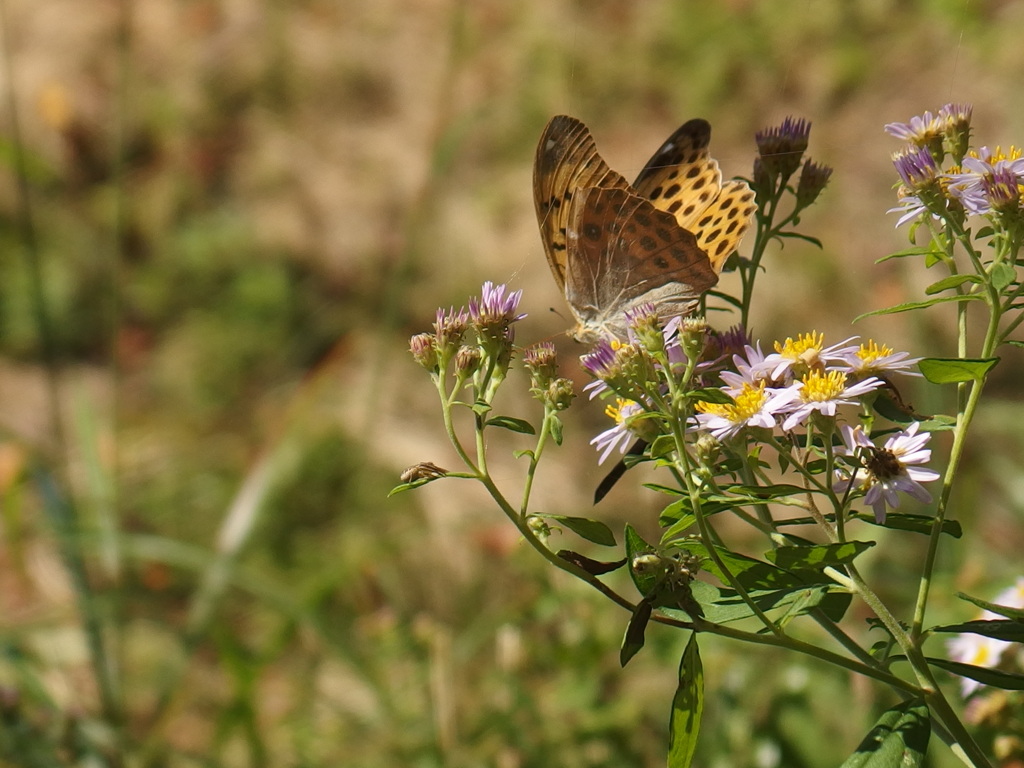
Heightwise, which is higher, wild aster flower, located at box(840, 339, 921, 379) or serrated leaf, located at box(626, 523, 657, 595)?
wild aster flower, located at box(840, 339, 921, 379)

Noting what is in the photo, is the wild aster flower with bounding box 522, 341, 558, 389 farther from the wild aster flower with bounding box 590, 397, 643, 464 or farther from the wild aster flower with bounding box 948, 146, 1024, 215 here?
the wild aster flower with bounding box 948, 146, 1024, 215

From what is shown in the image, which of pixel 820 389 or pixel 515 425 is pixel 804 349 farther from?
pixel 515 425

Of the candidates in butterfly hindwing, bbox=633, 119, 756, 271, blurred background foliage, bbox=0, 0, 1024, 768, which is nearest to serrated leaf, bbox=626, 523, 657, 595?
butterfly hindwing, bbox=633, 119, 756, 271

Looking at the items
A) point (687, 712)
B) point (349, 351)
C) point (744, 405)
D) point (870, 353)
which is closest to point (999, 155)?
point (870, 353)

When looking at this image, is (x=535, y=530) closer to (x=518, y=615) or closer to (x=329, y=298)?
(x=518, y=615)

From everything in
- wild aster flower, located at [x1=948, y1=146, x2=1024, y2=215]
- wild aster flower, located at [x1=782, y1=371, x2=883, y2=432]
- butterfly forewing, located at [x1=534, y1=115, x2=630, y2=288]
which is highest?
butterfly forewing, located at [x1=534, y1=115, x2=630, y2=288]

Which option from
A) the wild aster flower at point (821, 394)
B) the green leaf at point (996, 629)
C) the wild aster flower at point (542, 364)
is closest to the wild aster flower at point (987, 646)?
the green leaf at point (996, 629)
